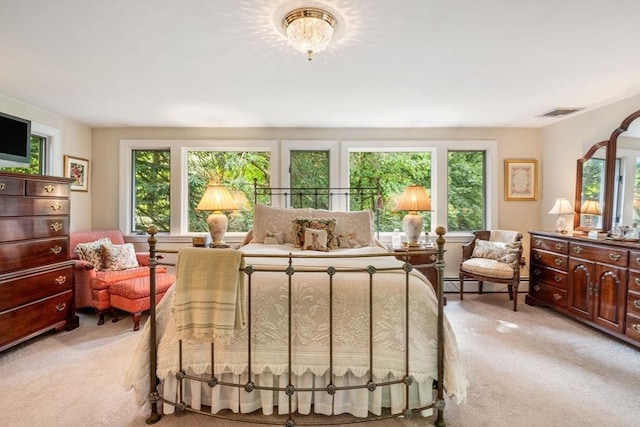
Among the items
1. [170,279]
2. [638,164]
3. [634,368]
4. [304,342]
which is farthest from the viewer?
[170,279]

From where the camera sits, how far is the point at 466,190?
472cm

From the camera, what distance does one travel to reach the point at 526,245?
4.58 meters

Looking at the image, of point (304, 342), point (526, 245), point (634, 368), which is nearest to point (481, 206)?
point (526, 245)

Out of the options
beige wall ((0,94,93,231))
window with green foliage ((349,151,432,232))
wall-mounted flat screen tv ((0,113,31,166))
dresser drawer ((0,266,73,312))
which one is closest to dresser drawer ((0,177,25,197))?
wall-mounted flat screen tv ((0,113,31,166))

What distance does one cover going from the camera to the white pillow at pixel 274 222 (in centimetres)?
361

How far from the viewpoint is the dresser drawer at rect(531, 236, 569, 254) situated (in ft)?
11.2

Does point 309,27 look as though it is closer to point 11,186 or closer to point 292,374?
point 292,374

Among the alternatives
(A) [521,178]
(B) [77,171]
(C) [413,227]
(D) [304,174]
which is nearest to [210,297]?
(C) [413,227]

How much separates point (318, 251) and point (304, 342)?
1.48m

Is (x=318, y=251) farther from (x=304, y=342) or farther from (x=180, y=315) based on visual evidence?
(x=180, y=315)

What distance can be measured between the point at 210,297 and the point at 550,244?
385 cm

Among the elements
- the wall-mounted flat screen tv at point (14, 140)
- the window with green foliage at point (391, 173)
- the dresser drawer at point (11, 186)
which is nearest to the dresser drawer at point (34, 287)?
the dresser drawer at point (11, 186)

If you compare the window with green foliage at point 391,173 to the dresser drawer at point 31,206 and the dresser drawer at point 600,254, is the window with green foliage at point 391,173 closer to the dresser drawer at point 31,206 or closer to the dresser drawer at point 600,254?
the dresser drawer at point 600,254

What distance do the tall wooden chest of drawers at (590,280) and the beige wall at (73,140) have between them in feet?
19.9
